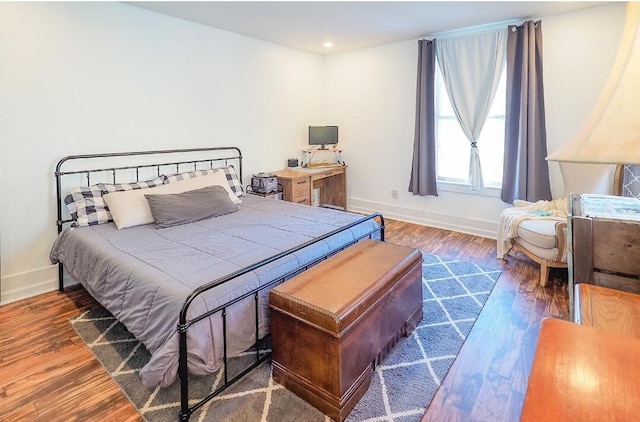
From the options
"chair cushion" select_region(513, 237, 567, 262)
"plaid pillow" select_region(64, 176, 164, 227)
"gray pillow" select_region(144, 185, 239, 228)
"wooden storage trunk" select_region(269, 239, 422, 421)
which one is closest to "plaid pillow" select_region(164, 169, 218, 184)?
"gray pillow" select_region(144, 185, 239, 228)

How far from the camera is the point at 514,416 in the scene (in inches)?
68.8

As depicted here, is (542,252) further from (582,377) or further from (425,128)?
(582,377)

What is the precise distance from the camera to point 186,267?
2137 mm

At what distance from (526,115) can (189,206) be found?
11.4 ft

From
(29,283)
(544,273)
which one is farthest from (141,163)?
(544,273)

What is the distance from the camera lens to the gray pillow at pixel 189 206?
2.99 m

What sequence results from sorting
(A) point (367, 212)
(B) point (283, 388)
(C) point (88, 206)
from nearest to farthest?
(B) point (283, 388) < (C) point (88, 206) < (A) point (367, 212)

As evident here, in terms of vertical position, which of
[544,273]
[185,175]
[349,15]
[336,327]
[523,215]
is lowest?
[544,273]

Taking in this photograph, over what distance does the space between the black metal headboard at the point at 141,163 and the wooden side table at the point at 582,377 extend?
3.48 m

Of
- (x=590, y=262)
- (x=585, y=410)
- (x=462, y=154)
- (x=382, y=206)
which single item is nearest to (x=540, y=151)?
(x=462, y=154)

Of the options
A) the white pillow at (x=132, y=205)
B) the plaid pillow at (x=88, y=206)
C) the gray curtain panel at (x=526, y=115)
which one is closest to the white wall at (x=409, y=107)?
the gray curtain panel at (x=526, y=115)

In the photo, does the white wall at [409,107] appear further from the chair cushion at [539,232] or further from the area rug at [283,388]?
the area rug at [283,388]

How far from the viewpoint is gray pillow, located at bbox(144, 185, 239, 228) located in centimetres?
299

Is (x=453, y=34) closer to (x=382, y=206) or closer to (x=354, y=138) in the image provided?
(x=354, y=138)
